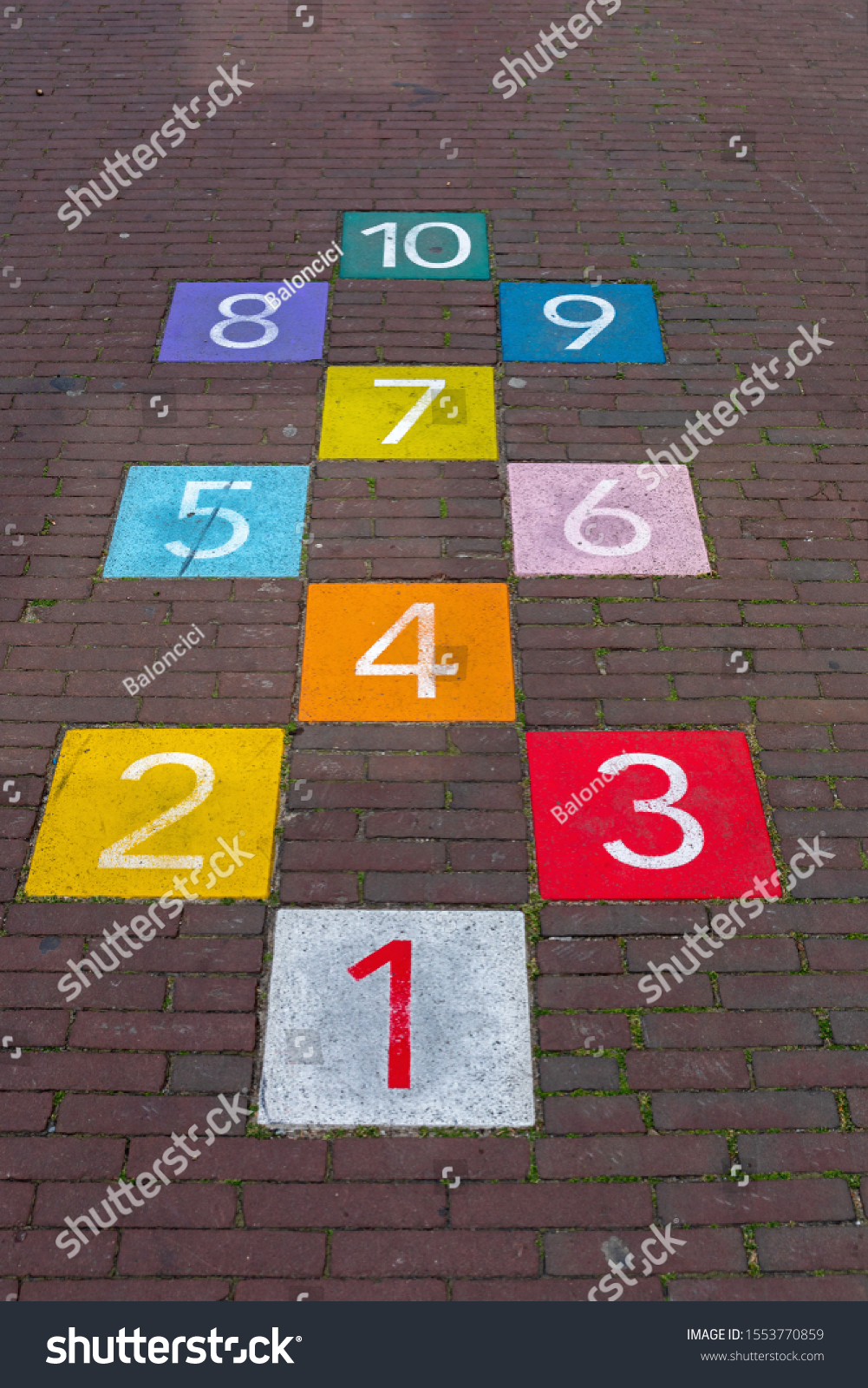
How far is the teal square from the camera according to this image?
5.55 meters

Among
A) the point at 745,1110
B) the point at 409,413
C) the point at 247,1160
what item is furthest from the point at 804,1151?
the point at 409,413

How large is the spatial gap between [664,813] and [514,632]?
3.06 feet

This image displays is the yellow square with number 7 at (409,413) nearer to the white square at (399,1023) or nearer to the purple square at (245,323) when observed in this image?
the purple square at (245,323)

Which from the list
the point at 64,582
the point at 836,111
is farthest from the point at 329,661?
the point at 836,111

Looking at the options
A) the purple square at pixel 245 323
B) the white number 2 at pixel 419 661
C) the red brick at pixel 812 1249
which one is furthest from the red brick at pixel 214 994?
the purple square at pixel 245 323

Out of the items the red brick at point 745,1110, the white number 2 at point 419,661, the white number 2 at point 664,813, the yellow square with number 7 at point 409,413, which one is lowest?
the red brick at point 745,1110

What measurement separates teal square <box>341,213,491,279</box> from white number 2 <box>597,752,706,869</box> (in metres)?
3.18

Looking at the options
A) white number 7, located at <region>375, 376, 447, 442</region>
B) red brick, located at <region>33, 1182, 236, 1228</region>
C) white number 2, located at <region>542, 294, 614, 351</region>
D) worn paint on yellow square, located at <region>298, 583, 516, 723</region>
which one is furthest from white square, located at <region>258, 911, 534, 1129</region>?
white number 2, located at <region>542, 294, 614, 351</region>

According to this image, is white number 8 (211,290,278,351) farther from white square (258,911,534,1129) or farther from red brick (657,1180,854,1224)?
red brick (657,1180,854,1224)

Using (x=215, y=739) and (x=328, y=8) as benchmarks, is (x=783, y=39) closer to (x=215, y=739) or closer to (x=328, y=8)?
(x=328, y=8)

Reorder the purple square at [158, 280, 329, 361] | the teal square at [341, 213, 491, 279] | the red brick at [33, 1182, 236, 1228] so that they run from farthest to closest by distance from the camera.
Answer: the teal square at [341, 213, 491, 279] → the purple square at [158, 280, 329, 361] → the red brick at [33, 1182, 236, 1228]

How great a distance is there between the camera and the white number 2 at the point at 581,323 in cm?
517

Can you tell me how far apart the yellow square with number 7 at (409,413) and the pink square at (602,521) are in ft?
1.08

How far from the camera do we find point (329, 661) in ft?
12.7
